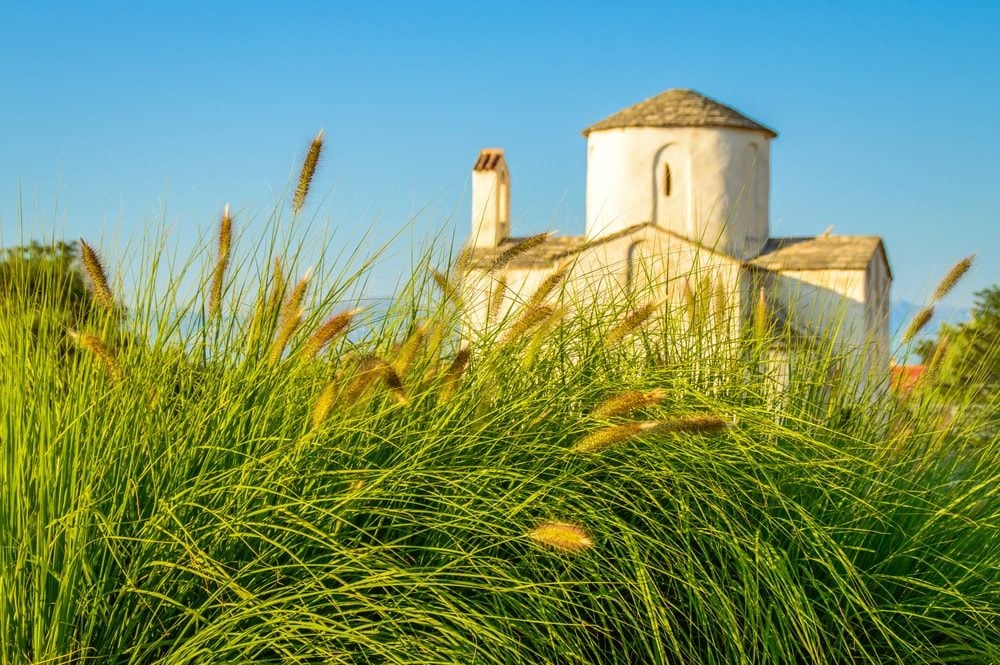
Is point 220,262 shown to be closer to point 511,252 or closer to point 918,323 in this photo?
point 511,252

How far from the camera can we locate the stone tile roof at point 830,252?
29.8 metres

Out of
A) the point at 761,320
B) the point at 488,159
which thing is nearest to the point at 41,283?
the point at 761,320

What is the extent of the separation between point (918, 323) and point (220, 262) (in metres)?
3.01

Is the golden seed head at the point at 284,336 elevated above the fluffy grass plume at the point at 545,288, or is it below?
below

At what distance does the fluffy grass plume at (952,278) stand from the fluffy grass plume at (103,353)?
3445 mm

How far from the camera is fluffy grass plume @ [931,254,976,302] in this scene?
494 cm

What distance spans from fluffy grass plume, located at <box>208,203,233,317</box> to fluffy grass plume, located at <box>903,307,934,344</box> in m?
2.87

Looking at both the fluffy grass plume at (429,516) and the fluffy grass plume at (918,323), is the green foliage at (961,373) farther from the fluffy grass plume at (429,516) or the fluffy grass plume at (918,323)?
the fluffy grass plume at (429,516)

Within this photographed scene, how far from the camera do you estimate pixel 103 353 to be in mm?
3027

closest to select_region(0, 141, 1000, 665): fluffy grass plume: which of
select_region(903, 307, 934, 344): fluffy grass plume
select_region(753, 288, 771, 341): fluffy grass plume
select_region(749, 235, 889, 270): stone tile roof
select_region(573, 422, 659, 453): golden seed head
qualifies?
select_region(573, 422, 659, 453): golden seed head

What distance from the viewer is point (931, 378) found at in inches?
181

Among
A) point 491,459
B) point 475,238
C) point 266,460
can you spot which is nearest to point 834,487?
point 491,459

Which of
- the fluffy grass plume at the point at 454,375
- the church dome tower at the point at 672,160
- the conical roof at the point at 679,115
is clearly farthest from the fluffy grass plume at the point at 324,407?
the conical roof at the point at 679,115

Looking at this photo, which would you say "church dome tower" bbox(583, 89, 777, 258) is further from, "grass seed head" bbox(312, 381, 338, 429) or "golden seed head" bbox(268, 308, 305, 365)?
"grass seed head" bbox(312, 381, 338, 429)
